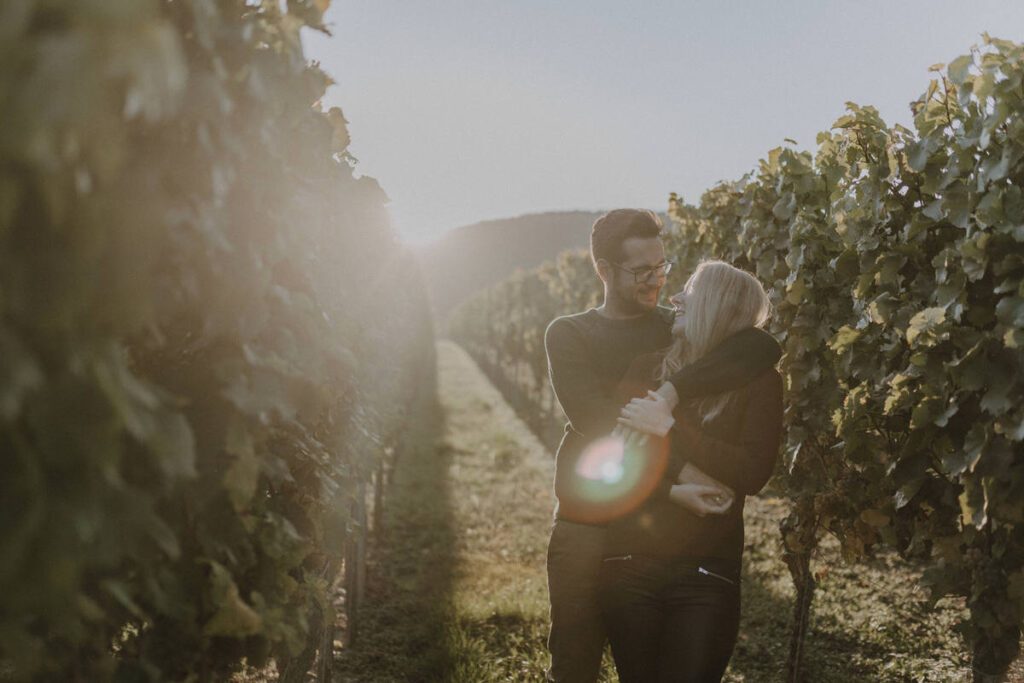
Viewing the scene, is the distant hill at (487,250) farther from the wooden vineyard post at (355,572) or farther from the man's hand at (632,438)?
the man's hand at (632,438)

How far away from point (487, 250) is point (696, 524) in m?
141

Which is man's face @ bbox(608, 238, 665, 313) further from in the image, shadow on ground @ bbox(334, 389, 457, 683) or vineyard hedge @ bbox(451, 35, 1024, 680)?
shadow on ground @ bbox(334, 389, 457, 683)

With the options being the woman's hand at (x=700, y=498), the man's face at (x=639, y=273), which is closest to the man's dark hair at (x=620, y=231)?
the man's face at (x=639, y=273)

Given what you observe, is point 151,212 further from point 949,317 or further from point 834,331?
point 834,331

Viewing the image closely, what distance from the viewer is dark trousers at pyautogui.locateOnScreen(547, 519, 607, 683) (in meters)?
2.89

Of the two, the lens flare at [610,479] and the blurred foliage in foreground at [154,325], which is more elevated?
the blurred foliage in foreground at [154,325]

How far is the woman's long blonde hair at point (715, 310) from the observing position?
2.60 metres

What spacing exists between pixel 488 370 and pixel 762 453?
39402 millimetres

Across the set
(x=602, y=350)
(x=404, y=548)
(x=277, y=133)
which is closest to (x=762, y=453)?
(x=602, y=350)

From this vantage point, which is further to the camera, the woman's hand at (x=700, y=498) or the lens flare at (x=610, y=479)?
the lens flare at (x=610, y=479)

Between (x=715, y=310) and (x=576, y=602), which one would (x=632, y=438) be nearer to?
(x=715, y=310)

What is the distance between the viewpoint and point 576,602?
9.59ft

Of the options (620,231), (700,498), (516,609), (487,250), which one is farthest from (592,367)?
(487,250)

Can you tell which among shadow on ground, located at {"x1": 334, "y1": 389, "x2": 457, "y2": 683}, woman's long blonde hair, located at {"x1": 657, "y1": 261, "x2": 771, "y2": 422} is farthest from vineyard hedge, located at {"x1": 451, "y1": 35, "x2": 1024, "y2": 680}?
shadow on ground, located at {"x1": 334, "y1": 389, "x2": 457, "y2": 683}
